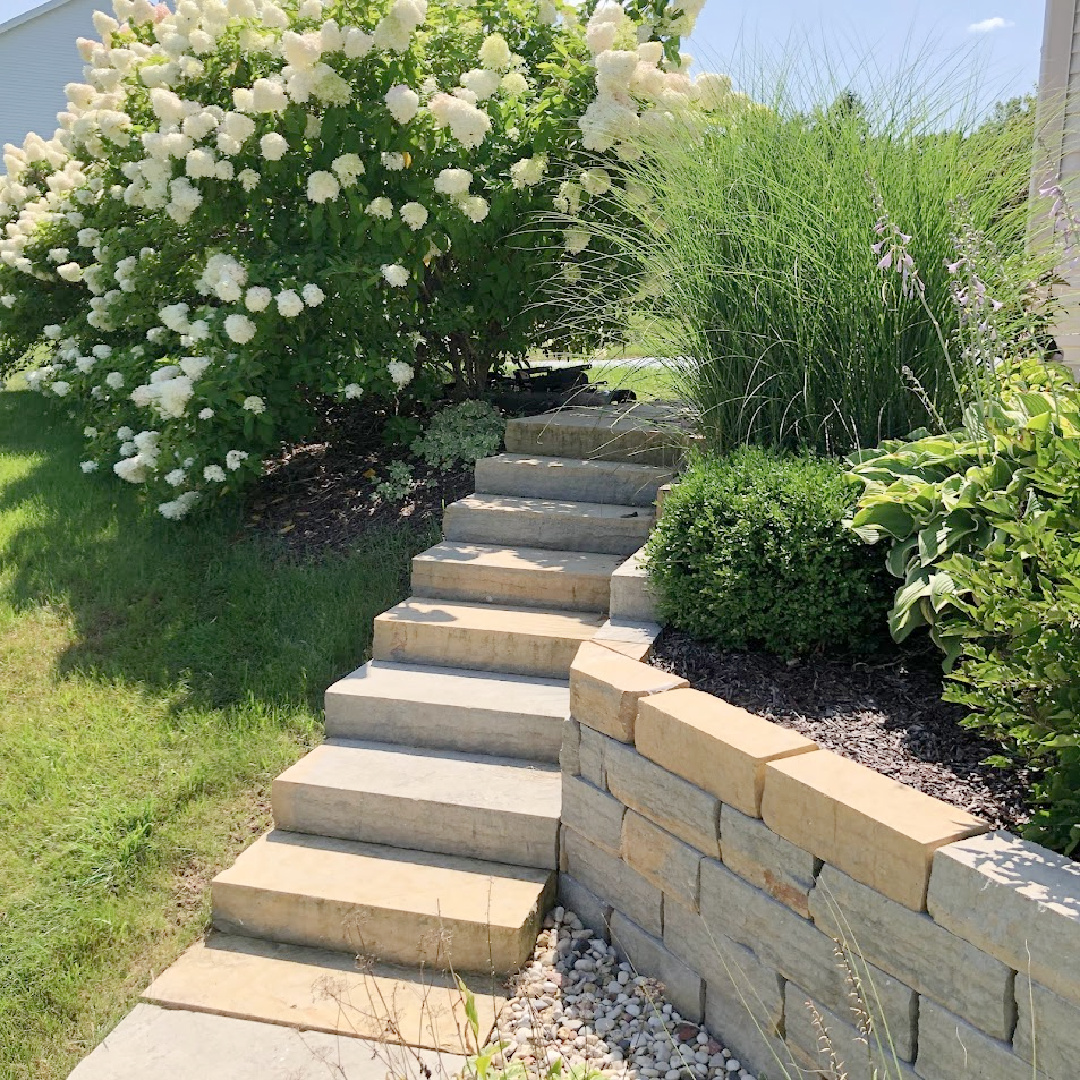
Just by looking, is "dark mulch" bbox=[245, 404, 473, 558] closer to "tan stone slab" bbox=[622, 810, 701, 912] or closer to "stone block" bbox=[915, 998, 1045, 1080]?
"tan stone slab" bbox=[622, 810, 701, 912]

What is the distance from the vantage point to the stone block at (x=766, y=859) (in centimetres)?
Answer: 227

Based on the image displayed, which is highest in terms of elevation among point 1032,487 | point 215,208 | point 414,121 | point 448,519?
point 414,121

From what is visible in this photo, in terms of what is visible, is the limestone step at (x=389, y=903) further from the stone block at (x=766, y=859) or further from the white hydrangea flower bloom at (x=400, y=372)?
the white hydrangea flower bloom at (x=400, y=372)

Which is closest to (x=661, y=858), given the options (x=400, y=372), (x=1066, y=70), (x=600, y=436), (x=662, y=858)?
(x=662, y=858)

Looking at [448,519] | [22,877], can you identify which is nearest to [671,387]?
[448,519]

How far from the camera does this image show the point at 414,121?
4.74 metres

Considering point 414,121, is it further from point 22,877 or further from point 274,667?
point 22,877

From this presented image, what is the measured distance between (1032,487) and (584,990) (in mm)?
1676

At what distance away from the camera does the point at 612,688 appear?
2805 millimetres

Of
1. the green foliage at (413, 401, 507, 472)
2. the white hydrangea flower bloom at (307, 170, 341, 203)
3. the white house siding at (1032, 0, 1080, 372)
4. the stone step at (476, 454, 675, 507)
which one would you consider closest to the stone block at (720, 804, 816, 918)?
the stone step at (476, 454, 675, 507)

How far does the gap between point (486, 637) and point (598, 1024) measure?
147cm

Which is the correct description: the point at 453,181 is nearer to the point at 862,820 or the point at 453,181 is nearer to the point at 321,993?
the point at 321,993

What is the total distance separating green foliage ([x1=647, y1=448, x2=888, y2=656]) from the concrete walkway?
0.88 ft

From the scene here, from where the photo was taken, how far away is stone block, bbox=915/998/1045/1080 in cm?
185
